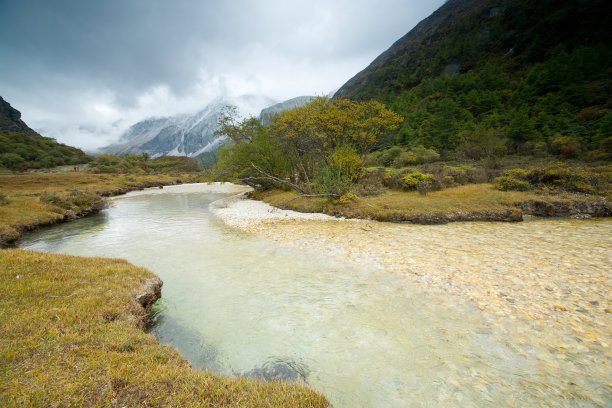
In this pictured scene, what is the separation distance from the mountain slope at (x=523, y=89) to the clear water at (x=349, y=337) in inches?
1279

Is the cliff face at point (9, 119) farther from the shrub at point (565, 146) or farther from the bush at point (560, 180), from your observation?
the shrub at point (565, 146)

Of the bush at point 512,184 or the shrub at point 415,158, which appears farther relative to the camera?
the shrub at point 415,158

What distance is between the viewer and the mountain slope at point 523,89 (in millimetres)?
33094

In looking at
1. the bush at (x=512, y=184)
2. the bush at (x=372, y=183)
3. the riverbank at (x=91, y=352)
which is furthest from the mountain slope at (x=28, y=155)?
the bush at (x=512, y=184)

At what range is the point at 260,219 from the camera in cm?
2005

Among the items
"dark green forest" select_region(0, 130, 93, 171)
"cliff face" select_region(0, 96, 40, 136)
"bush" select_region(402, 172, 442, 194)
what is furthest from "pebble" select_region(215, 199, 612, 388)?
"cliff face" select_region(0, 96, 40, 136)

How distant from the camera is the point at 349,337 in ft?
19.2

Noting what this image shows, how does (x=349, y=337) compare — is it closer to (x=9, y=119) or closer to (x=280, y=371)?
(x=280, y=371)

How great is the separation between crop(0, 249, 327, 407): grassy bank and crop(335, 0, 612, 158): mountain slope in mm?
38121

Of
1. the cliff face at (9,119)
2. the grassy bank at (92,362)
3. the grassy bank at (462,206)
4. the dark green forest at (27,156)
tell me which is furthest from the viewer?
the cliff face at (9,119)

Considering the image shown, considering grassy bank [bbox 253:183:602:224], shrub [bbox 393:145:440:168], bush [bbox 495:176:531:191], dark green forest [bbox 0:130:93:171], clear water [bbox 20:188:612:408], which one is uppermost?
dark green forest [bbox 0:130:93:171]

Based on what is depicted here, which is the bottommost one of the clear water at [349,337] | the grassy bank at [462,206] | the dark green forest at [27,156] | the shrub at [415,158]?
the clear water at [349,337]

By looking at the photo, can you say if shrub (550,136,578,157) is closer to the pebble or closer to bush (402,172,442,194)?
bush (402,172,442,194)

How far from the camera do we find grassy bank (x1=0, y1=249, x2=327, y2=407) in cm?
294
